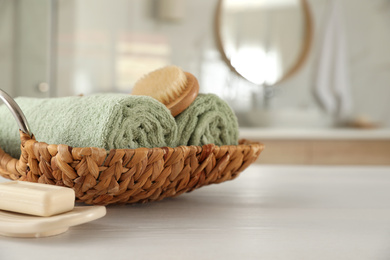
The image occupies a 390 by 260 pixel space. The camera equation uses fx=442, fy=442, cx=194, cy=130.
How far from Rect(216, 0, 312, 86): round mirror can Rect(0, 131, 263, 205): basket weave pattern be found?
1.88 meters

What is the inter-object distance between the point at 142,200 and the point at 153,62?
74.7 inches

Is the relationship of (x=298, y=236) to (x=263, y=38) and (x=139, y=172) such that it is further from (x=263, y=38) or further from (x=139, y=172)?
(x=263, y=38)

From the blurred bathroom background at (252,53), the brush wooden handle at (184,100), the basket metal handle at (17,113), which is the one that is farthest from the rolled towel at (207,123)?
the blurred bathroom background at (252,53)

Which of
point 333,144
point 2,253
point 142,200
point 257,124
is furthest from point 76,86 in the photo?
point 2,253

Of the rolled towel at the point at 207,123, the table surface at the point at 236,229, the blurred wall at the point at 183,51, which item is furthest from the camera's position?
the blurred wall at the point at 183,51

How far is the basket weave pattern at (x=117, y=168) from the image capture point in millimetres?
401

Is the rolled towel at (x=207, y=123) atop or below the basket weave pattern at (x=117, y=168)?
atop

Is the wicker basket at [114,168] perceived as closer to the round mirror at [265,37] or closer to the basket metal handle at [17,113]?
the basket metal handle at [17,113]


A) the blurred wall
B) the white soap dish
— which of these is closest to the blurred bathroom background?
the blurred wall

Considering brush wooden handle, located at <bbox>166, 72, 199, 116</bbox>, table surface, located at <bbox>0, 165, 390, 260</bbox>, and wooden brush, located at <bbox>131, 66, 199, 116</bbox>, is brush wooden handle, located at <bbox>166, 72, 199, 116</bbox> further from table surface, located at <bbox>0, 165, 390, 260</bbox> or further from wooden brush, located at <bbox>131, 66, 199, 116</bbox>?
table surface, located at <bbox>0, 165, 390, 260</bbox>

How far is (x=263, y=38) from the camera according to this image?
2.36m

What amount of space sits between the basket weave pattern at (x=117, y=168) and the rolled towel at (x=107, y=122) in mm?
37

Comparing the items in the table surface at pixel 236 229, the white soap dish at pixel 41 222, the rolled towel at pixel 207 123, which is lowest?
the table surface at pixel 236 229

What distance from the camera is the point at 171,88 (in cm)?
52
